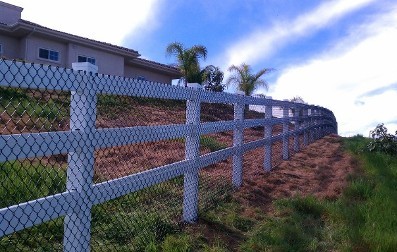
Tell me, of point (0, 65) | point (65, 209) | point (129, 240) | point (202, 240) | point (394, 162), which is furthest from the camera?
point (394, 162)

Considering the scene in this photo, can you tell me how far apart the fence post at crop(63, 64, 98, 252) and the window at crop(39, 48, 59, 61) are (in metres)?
18.7

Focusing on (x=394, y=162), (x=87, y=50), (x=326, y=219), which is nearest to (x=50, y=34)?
(x=87, y=50)

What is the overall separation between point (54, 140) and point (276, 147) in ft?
32.2

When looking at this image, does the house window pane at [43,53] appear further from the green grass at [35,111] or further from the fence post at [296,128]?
the fence post at [296,128]

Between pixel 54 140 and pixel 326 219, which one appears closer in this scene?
pixel 54 140

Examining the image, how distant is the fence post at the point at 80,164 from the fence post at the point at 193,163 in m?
1.94

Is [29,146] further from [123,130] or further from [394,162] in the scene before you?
[394,162]

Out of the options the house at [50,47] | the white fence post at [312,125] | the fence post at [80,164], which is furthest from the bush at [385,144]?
the house at [50,47]

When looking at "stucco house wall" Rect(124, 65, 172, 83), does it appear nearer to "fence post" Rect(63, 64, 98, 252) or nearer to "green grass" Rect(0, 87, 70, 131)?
"green grass" Rect(0, 87, 70, 131)

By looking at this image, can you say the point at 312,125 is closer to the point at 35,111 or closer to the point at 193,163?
the point at 35,111

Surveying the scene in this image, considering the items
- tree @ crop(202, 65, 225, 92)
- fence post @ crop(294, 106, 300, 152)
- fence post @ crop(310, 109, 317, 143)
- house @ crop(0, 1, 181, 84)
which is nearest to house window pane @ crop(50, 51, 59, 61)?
house @ crop(0, 1, 181, 84)

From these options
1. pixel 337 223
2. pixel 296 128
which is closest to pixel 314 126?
pixel 296 128

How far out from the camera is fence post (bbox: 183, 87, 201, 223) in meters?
5.24

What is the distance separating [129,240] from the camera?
4305mm
